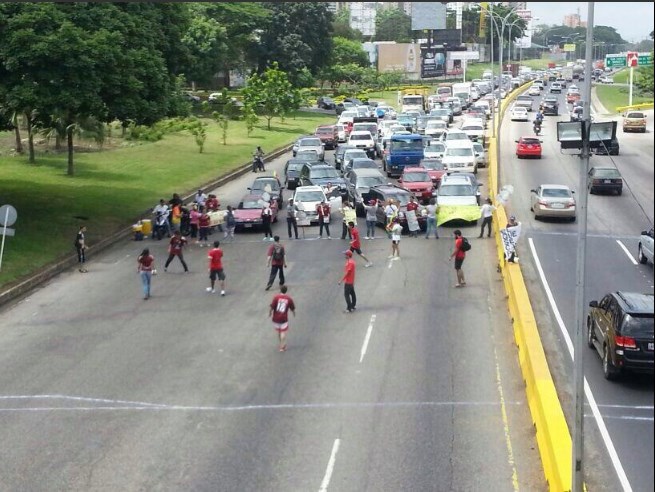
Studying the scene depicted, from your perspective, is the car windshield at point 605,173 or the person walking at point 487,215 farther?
the car windshield at point 605,173

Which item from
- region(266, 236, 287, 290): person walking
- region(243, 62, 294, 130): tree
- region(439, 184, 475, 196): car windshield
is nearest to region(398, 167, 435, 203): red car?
region(439, 184, 475, 196): car windshield

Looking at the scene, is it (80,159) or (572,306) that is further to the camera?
(80,159)

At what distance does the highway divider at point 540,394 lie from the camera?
1323cm

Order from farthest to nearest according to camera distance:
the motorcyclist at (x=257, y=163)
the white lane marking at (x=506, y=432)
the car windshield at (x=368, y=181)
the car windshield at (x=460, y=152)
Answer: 1. the motorcyclist at (x=257, y=163)
2. the car windshield at (x=460, y=152)
3. the car windshield at (x=368, y=181)
4. the white lane marking at (x=506, y=432)

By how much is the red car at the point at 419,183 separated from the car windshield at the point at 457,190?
301 cm

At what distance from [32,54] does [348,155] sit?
22826 mm

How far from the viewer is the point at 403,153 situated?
5128 centimetres

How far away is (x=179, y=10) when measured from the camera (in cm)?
4394

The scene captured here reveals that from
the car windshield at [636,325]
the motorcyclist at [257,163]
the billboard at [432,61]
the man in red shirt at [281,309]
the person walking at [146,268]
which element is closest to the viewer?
the car windshield at [636,325]

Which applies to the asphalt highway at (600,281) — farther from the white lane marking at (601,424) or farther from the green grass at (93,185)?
the green grass at (93,185)

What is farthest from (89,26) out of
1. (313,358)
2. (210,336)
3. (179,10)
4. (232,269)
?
(313,358)

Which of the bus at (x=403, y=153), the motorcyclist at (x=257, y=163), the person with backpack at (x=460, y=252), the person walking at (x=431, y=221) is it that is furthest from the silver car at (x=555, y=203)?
the motorcyclist at (x=257, y=163)

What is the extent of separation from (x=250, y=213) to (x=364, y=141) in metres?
26.2

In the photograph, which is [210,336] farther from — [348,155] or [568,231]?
[348,155]
